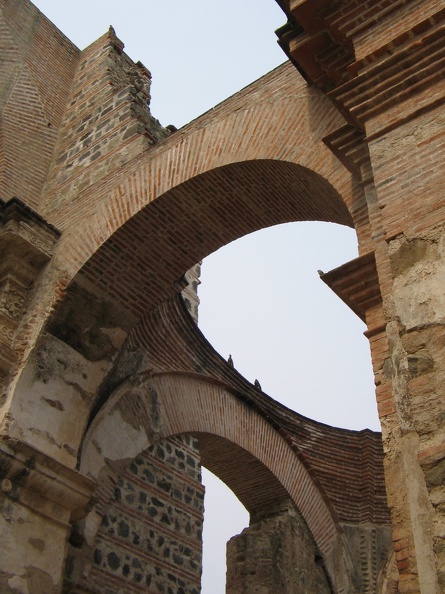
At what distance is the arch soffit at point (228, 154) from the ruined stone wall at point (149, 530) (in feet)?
6.26

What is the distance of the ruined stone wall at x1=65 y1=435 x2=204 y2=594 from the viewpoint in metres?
5.19

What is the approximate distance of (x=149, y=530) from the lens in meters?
5.83

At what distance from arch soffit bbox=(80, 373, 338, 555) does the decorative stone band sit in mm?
587

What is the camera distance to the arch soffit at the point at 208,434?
5547 millimetres

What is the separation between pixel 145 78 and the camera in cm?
873

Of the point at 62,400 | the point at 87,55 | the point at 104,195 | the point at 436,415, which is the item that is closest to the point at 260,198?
the point at 104,195

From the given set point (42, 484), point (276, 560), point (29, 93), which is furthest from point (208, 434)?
point (29, 93)

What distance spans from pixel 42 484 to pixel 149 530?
1.71 meters

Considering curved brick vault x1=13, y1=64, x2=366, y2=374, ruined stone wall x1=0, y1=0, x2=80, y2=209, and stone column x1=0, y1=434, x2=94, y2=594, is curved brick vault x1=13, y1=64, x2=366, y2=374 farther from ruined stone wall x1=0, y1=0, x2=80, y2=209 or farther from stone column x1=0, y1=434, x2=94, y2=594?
ruined stone wall x1=0, y1=0, x2=80, y2=209

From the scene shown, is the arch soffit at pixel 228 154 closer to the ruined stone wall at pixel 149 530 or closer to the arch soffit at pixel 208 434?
the arch soffit at pixel 208 434

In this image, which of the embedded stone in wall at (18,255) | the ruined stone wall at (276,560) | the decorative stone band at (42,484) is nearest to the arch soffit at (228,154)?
the embedded stone in wall at (18,255)

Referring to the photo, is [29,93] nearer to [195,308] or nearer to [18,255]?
[18,255]

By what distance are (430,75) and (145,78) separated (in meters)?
6.38

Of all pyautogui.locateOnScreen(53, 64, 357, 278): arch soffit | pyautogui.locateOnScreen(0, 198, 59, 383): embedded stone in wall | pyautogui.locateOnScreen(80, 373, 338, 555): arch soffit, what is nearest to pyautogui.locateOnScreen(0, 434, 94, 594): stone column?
pyautogui.locateOnScreen(80, 373, 338, 555): arch soffit
